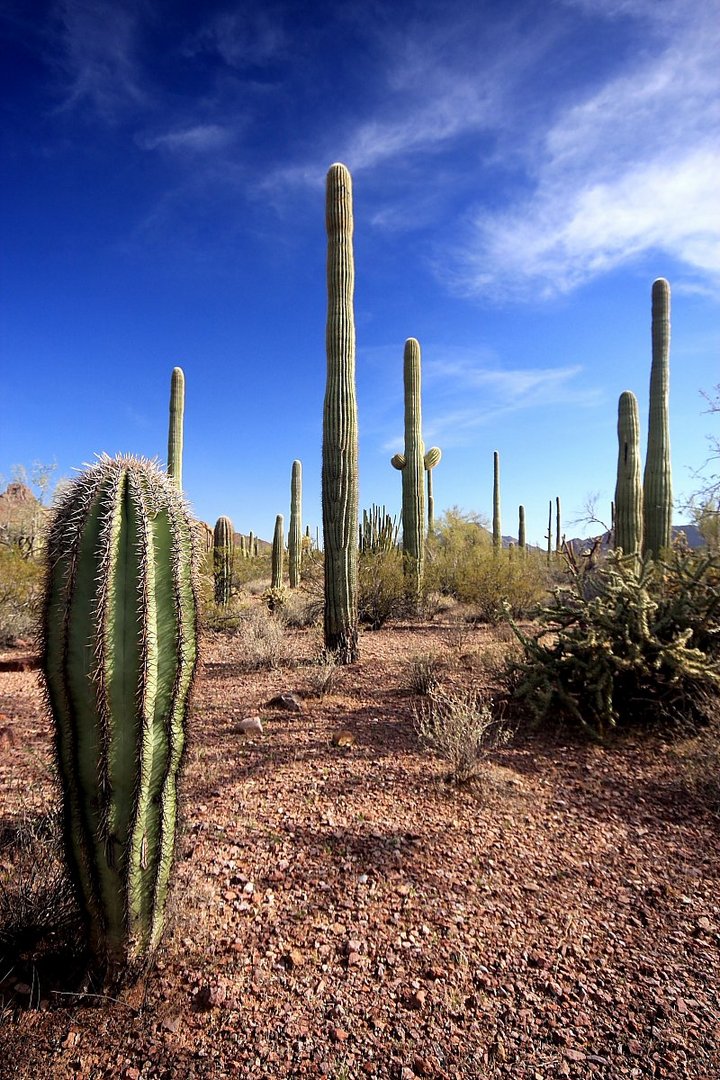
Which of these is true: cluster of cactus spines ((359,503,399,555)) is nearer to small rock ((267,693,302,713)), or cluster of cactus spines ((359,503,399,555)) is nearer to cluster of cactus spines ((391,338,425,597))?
cluster of cactus spines ((391,338,425,597))

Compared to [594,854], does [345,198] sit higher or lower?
higher

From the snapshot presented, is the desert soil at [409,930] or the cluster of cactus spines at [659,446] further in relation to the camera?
the cluster of cactus spines at [659,446]

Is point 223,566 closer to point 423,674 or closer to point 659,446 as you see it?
point 423,674

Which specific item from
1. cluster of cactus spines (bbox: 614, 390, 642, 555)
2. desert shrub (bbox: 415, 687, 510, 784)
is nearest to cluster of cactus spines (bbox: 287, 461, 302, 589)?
cluster of cactus spines (bbox: 614, 390, 642, 555)

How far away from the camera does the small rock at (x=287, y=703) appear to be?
6062 millimetres

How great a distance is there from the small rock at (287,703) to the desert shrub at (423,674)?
4.50 feet

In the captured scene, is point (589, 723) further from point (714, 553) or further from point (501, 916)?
point (501, 916)

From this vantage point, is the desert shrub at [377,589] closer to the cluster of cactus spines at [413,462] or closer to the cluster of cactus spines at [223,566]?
the cluster of cactus spines at [413,462]

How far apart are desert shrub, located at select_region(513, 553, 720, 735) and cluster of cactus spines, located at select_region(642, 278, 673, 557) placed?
6.52 meters

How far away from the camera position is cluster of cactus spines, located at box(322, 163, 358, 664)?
27.4ft

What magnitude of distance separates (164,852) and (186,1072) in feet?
2.29

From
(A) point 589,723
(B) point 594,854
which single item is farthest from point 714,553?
(B) point 594,854

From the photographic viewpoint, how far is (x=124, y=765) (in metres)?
2.26

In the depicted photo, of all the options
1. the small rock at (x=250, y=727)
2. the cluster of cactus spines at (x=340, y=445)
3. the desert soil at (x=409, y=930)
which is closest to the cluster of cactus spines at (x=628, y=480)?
the cluster of cactus spines at (x=340, y=445)
